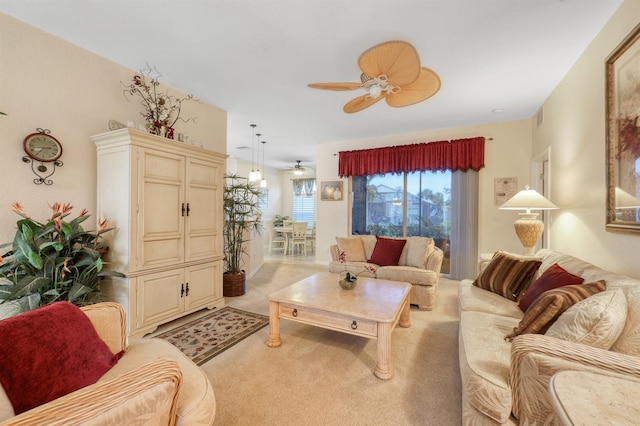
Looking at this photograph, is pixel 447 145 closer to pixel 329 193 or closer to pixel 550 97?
pixel 550 97

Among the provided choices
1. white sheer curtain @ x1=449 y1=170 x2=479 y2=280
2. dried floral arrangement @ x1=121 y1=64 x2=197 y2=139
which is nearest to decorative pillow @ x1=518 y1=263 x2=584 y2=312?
white sheer curtain @ x1=449 y1=170 x2=479 y2=280

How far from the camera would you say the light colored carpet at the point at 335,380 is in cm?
154

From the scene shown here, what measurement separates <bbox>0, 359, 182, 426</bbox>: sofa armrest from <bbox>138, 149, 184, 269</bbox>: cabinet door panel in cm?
190

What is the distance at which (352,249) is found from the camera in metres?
4.05

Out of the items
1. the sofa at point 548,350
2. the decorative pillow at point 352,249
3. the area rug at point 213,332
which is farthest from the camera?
the decorative pillow at point 352,249

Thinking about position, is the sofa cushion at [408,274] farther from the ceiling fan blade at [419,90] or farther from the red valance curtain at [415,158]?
the red valance curtain at [415,158]

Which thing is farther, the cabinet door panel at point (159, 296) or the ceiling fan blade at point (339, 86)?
the cabinet door panel at point (159, 296)

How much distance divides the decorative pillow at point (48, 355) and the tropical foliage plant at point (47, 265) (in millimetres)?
1000

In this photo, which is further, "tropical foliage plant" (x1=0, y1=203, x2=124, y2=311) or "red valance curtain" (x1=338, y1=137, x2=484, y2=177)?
"red valance curtain" (x1=338, y1=137, x2=484, y2=177)

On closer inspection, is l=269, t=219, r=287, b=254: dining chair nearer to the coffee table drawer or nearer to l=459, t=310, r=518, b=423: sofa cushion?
the coffee table drawer

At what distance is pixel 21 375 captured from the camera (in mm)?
936

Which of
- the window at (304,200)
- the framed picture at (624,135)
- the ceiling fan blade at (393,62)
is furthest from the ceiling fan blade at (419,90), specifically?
the window at (304,200)

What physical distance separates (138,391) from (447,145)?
5012 mm

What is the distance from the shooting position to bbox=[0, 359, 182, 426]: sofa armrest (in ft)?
2.23
